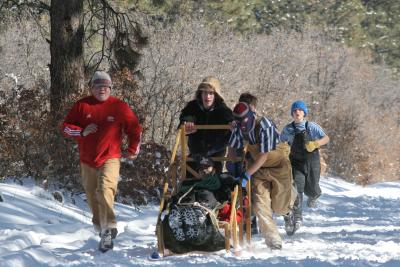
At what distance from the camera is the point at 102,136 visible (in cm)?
862

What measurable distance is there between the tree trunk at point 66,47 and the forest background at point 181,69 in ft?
0.05

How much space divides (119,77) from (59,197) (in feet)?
7.03

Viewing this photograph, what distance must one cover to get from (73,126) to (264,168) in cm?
208

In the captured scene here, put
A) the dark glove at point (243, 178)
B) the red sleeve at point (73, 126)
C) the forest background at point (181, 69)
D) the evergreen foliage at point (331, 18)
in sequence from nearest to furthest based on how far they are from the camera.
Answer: the dark glove at point (243, 178) < the red sleeve at point (73, 126) < the forest background at point (181, 69) < the evergreen foliage at point (331, 18)

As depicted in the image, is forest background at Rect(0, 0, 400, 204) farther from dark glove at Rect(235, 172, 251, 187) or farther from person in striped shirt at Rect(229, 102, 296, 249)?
dark glove at Rect(235, 172, 251, 187)

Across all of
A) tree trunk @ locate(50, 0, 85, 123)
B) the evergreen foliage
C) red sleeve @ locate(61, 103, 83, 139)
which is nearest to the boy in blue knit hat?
tree trunk @ locate(50, 0, 85, 123)

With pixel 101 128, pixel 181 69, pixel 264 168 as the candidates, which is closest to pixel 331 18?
pixel 181 69

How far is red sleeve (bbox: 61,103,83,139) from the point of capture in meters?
8.54

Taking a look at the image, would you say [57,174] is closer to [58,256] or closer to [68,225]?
[68,225]

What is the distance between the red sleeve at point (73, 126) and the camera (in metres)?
8.54

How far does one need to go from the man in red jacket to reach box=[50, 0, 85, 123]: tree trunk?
380cm

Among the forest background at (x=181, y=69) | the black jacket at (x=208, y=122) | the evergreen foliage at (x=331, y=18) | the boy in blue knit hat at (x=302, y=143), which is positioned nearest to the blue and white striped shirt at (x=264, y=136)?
the black jacket at (x=208, y=122)

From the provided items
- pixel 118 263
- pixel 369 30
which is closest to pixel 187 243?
pixel 118 263

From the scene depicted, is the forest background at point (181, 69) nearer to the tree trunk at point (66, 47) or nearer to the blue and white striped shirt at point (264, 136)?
the tree trunk at point (66, 47)
